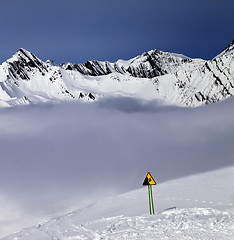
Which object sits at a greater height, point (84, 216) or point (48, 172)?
point (48, 172)

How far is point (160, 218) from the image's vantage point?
14602 millimetres

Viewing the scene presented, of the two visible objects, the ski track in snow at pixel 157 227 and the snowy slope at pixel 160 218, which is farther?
the snowy slope at pixel 160 218

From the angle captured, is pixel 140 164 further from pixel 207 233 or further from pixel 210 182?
pixel 207 233

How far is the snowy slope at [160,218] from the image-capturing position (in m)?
12.3

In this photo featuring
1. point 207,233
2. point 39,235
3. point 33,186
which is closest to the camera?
point 207,233

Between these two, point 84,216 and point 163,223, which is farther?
point 84,216

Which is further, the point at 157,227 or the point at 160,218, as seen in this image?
the point at 160,218

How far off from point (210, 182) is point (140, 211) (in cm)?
736

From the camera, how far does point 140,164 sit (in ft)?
193

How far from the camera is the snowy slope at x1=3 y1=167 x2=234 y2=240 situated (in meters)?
12.3

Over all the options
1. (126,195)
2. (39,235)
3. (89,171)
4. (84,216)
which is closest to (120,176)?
(89,171)

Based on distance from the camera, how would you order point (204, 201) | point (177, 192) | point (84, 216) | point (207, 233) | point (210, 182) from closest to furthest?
point (207, 233), point (204, 201), point (84, 216), point (177, 192), point (210, 182)

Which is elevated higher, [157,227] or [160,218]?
[160,218]

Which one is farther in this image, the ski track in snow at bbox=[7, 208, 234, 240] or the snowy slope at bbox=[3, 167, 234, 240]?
the snowy slope at bbox=[3, 167, 234, 240]
